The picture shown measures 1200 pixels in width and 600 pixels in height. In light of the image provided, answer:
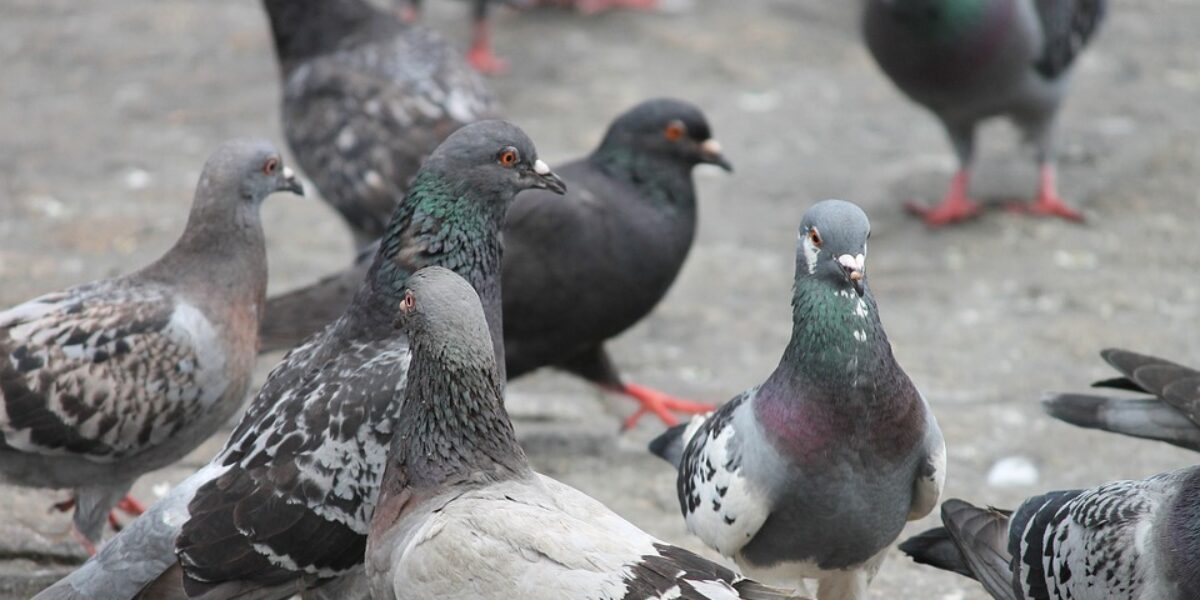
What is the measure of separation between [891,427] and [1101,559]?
61cm

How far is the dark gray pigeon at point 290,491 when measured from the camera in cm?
412

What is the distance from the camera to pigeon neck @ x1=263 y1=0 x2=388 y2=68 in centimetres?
735

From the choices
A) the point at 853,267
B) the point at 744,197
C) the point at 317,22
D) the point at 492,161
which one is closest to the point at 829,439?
the point at 853,267

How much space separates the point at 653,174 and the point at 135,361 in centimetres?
225

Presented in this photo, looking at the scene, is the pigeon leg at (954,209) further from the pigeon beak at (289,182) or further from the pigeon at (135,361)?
the pigeon at (135,361)

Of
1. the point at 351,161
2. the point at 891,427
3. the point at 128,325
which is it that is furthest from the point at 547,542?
the point at 351,161

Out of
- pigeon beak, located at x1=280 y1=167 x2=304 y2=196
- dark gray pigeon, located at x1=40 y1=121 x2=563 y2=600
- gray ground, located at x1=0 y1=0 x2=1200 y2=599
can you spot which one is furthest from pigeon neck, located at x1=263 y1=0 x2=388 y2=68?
dark gray pigeon, located at x1=40 y1=121 x2=563 y2=600

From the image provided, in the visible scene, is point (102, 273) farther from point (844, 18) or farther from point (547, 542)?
point (844, 18)

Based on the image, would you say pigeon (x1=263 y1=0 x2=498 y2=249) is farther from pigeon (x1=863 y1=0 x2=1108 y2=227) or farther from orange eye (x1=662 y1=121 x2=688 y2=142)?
pigeon (x1=863 y1=0 x2=1108 y2=227)

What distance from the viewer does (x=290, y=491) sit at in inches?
163

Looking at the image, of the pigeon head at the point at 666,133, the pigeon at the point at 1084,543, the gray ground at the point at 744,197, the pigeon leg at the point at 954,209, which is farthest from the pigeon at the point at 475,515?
the pigeon leg at the point at 954,209

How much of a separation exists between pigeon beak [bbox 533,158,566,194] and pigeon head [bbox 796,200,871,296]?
3.20ft

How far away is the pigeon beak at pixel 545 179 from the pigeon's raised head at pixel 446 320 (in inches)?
37.5

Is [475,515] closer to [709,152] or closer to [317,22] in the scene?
[709,152]
